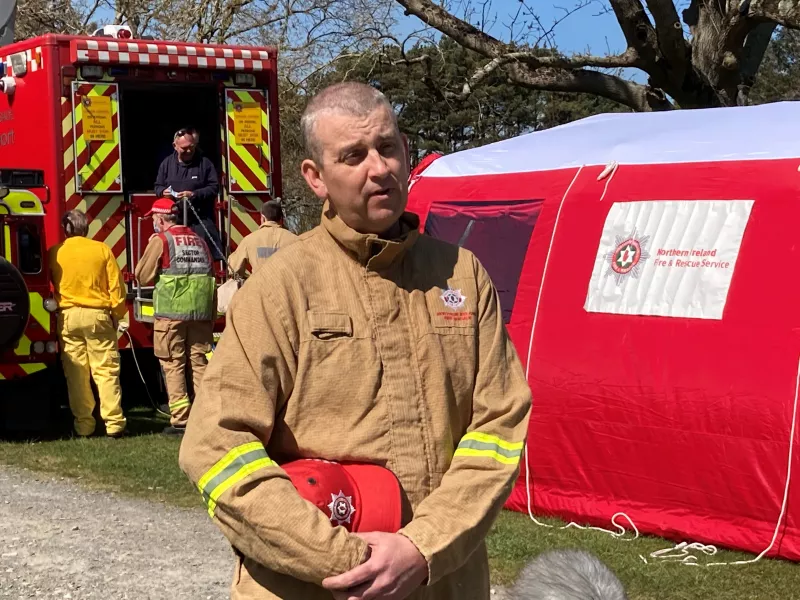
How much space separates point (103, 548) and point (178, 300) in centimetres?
353

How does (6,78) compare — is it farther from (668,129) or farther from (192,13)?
(192,13)

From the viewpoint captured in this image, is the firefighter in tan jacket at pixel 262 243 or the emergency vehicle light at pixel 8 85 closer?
the firefighter in tan jacket at pixel 262 243

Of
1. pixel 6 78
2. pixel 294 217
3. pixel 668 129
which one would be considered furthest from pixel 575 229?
pixel 294 217

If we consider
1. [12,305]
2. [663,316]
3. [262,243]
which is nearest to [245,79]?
[262,243]

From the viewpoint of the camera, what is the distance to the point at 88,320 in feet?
32.1

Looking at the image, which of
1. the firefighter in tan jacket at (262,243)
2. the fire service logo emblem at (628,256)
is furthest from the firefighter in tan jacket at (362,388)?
the firefighter in tan jacket at (262,243)

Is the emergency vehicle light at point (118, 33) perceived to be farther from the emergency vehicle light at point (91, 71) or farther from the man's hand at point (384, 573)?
the man's hand at point (384, 573)

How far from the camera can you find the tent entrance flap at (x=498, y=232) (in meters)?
7.21

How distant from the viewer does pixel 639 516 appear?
6.42 metres

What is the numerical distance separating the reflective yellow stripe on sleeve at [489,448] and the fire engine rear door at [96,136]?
29.2 ft

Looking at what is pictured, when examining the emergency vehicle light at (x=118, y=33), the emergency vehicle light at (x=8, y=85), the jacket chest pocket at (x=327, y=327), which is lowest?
the jacket chest pocket at (x=327, y=327)

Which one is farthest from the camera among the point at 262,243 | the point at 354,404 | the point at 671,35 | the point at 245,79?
the point at 671,35

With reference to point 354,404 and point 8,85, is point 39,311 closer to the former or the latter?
point 8,85

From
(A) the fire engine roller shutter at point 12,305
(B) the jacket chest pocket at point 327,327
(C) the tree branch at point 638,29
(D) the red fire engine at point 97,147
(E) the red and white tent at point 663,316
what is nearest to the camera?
(B) the jacket chest pocket at point 327,327
